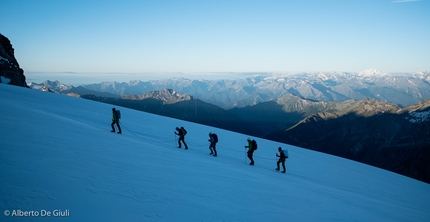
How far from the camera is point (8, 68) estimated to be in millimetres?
55969

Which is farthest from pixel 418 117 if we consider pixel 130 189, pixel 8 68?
pixel 8 68

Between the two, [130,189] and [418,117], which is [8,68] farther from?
[418,117]

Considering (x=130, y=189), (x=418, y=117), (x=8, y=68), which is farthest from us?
(x=418, y=117)

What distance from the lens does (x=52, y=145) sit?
30.2 feet

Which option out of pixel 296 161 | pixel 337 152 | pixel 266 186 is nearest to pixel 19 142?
pixel 266 186

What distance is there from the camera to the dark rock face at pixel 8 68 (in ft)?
174

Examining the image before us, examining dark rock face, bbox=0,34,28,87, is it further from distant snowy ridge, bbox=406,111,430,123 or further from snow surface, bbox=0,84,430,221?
distant snowy ridge, bbox=406,111,430,123

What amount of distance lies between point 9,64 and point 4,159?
6884 cm

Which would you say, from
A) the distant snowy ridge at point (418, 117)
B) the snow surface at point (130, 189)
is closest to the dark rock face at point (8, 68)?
the snow surface at point (130, 189)

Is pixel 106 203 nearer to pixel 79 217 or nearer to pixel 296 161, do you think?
pixel 79 217

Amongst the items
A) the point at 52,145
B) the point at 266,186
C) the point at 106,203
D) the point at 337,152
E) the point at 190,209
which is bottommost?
the point at 337,152

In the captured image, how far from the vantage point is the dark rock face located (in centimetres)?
5294

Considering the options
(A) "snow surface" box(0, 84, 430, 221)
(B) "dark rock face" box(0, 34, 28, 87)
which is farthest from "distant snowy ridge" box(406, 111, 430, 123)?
(B) "dark rock face" box(0, 34, 28, 87)

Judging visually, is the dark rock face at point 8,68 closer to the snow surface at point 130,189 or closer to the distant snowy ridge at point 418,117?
the snow surface at point 130,189
